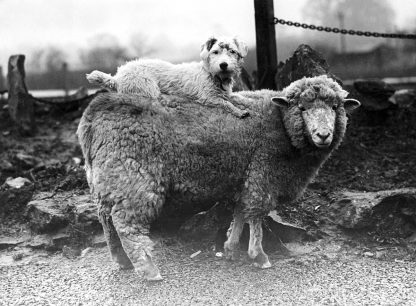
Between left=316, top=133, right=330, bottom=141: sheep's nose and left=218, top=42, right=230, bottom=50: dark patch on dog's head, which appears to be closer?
left=316, top=133, right=330, bottom=141: sheep's nose

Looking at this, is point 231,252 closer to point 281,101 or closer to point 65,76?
point 281,101

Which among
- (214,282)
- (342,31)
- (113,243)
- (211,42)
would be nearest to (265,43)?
(342,31)

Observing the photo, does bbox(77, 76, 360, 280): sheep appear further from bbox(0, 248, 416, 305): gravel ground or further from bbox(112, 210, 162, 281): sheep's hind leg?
bbox(0, 248, 416, 305): gravel ground

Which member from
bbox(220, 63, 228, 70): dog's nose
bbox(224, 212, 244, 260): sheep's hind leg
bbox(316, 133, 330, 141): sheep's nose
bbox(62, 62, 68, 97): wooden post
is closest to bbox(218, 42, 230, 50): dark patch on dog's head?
bbox(220, 63, 228, 70): dog's nose

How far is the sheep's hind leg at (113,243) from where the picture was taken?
557cm

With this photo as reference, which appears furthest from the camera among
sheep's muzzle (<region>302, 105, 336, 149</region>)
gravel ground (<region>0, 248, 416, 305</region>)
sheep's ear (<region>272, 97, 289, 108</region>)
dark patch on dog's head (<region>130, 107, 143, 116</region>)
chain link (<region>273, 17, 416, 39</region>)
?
chain link (<region>273, 17, 416, 39</region>)

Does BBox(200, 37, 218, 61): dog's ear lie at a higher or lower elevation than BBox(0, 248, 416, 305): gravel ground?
higher

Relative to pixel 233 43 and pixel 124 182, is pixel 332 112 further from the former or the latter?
pixel 124 182

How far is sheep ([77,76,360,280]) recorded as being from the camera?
531 centimetres

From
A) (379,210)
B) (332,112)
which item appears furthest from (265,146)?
(379,210)

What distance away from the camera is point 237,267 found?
5809 millimetres

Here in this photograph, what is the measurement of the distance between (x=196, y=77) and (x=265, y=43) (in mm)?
3675

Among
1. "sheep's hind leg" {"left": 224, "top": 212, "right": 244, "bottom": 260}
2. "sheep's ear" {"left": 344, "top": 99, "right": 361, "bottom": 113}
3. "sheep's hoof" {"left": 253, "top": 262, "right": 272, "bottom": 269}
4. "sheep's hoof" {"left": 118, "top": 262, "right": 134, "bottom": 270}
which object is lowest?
"sheep's hoof" {"left": 253, "top": 262, "right": 272, "bottom": 269}

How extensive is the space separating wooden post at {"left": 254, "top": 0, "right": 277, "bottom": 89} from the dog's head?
3.46 m
